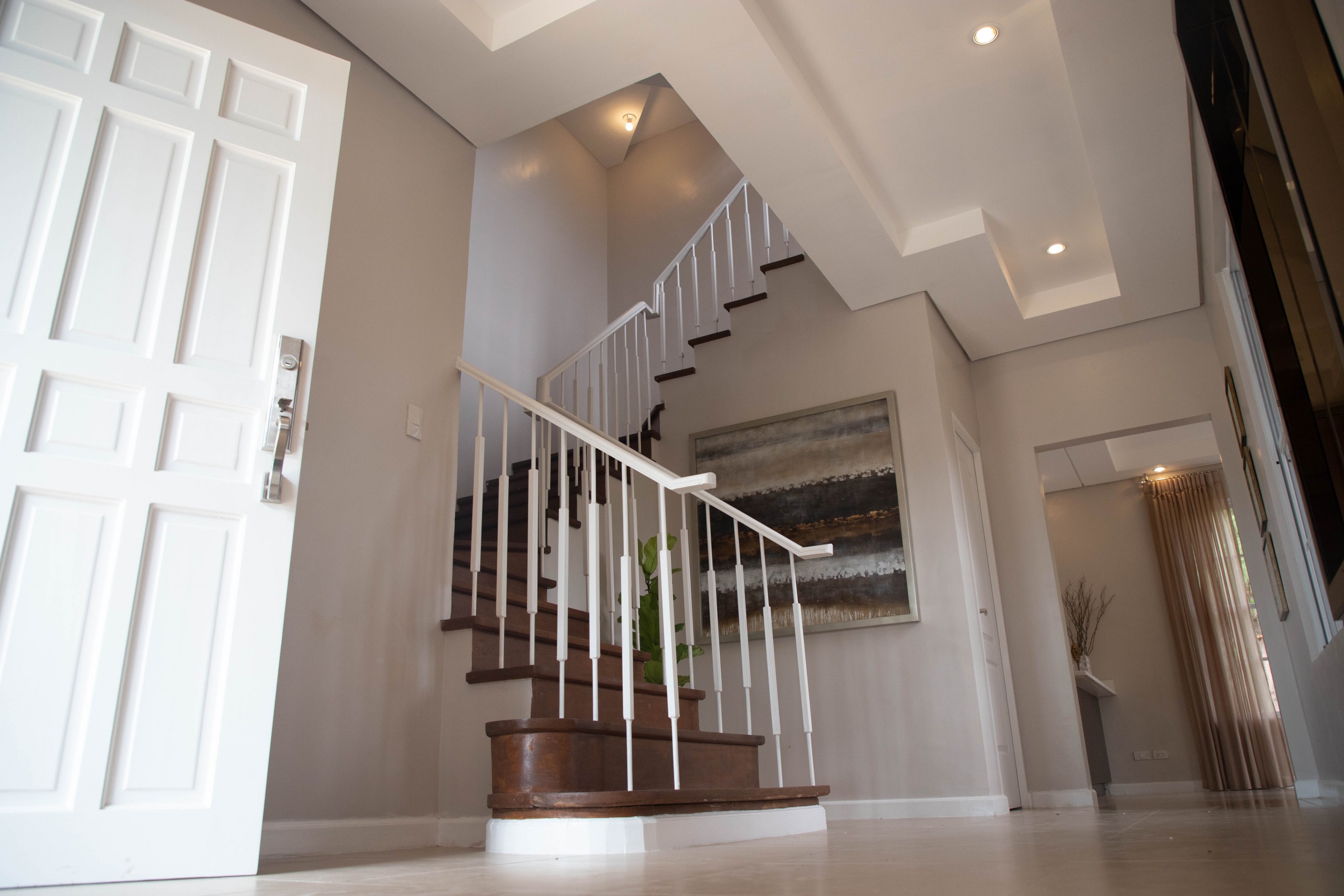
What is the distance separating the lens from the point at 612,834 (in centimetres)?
198

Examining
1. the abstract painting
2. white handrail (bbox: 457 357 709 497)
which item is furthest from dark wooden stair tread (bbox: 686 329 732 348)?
Result: white handrail (bbox: 457 357 709 497)

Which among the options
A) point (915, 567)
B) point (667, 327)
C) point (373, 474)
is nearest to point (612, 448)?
point (373, 474)

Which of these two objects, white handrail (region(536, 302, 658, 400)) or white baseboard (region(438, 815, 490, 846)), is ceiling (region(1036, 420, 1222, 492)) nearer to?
white handrail (region(536, 302, 658, 400))

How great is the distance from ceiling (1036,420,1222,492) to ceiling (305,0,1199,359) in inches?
94.1

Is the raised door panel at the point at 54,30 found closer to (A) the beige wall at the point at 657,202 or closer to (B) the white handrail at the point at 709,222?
(B) the white handrail at the point at 709,222

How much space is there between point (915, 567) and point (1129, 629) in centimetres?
385

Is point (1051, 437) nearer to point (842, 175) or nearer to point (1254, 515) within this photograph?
point (1254, 515)

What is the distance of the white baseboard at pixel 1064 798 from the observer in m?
4.40

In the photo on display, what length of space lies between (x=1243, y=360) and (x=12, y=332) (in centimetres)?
419

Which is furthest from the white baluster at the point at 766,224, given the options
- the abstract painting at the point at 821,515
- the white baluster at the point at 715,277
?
the abstract painting at the point at 821,515

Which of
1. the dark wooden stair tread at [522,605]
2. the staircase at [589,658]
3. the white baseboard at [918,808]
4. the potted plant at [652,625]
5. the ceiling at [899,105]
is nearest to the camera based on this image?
the staircase at [589,658]

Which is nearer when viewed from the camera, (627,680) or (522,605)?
(627,680)

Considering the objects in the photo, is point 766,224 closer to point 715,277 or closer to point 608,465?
point 715,277

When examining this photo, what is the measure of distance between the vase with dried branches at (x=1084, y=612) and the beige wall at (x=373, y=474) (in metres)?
5.84
